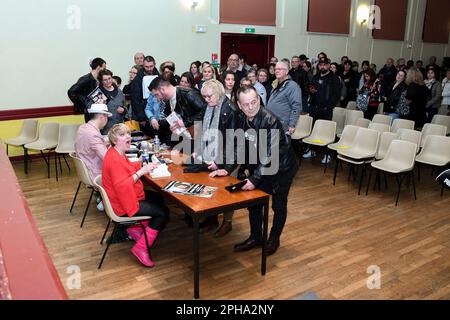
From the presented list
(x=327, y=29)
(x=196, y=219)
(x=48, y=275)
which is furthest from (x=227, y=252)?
(x=327, y=29)

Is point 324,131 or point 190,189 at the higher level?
point 190,189

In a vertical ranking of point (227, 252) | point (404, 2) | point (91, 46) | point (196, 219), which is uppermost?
point (404, 2)

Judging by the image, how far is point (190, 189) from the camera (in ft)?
11.2

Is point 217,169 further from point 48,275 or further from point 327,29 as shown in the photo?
point 327,29

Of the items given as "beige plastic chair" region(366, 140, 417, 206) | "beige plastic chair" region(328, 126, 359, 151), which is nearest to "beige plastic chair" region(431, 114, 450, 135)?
"beige plastic chair" region(328, 126, 359, 151)

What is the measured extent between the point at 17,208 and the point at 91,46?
627 centimetres

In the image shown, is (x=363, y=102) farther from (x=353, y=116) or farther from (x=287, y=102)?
(x=287, y=102)

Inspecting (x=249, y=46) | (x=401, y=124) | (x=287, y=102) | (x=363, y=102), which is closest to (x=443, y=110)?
(x=363, y=102)

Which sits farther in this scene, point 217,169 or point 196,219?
point 217,169

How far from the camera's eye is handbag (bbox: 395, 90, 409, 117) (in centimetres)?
705

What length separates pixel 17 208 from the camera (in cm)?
170

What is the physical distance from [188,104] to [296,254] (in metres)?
2.06

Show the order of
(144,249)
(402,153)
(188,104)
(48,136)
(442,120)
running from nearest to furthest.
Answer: (144,249) < (188,104) < (402,153) < (48,136) < (442,120)
